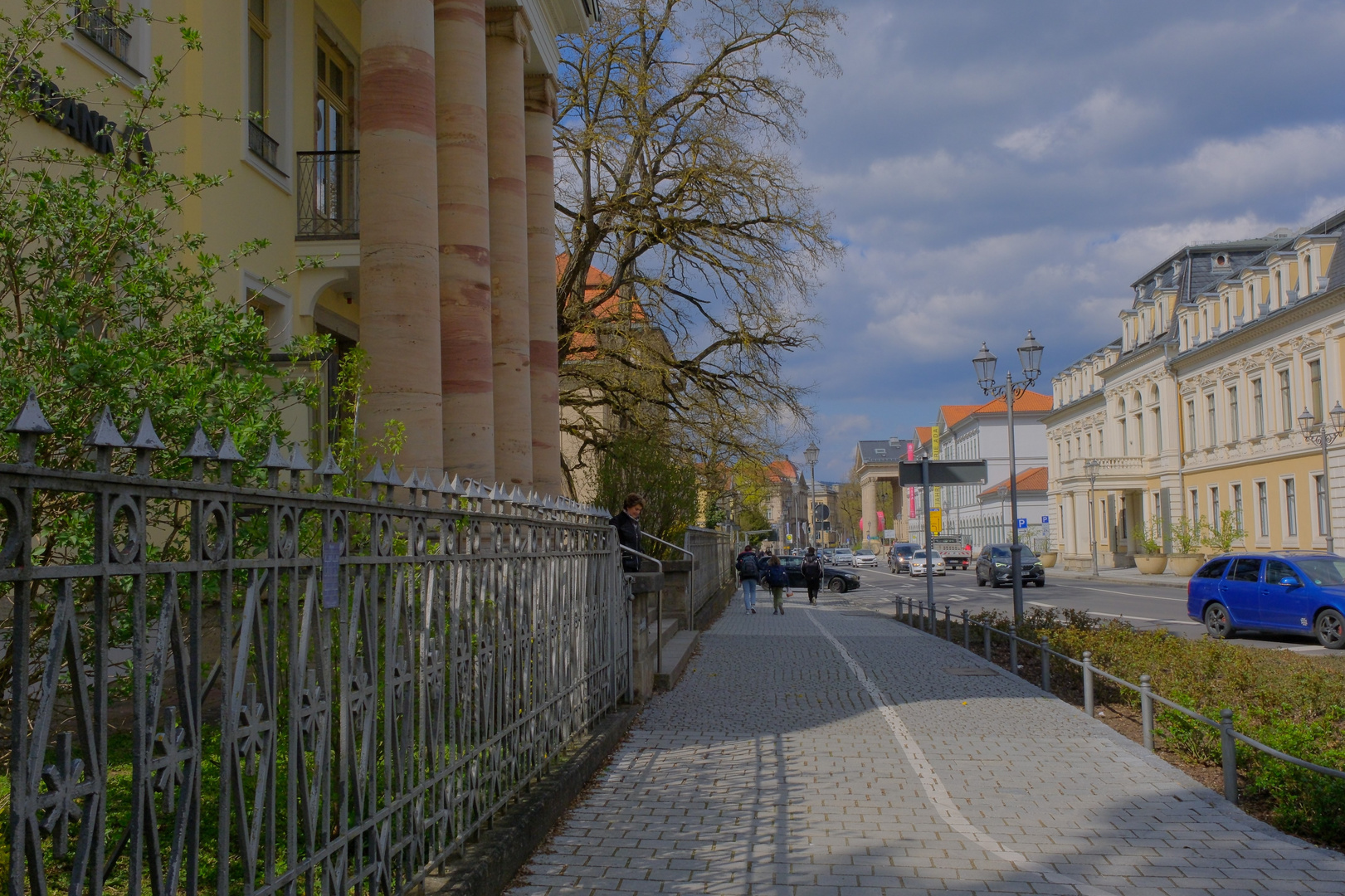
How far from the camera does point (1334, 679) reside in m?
9.62

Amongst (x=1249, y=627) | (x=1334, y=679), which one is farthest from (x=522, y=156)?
(x=1249, y=627)

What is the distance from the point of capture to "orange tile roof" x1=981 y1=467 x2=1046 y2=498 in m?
92.9

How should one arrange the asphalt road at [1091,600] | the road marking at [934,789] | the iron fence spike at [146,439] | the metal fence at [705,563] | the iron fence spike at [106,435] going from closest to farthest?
the iron fence spike at [106,435] < the iron fence spike at [146,439] < the road marking at [934,789] < the asphalt road at [1091,600] < the metal fence at [705,563]

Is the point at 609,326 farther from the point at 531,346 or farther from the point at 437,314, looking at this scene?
the point at 437,314

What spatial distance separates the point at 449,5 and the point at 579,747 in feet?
31.0

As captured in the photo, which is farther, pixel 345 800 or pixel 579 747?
pixel 579 747

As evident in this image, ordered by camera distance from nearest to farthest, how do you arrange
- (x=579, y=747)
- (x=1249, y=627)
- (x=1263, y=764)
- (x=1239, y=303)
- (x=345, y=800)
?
(x=345, y=800) < (x=1263, y=764) < (x=579, y=747) < (x=1249, y=627) < (x=1239, y=303)

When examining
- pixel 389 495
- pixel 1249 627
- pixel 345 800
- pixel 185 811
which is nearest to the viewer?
pixel 185 811

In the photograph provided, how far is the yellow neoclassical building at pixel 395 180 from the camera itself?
35.0 feet

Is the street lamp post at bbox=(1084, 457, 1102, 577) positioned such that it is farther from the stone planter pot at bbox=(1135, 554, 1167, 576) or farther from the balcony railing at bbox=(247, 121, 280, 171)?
the balcony railing at bbox=(247, 121, 280, 171)

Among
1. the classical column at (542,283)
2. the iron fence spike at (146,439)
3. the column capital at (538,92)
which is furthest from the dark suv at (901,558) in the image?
the iron fence spike at (146,439)

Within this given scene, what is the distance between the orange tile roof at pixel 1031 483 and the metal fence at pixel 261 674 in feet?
298

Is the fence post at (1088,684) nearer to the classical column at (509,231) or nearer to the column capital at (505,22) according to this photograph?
the classical column at (509,231)

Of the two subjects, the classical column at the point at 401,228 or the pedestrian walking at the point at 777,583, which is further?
the pedestrian walking at the point at 777,583
